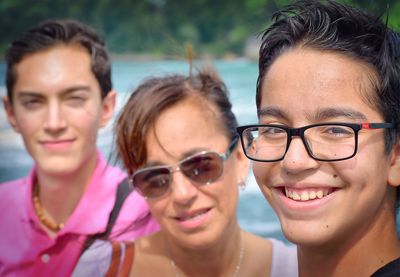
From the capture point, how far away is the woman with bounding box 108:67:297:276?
70.5 inches

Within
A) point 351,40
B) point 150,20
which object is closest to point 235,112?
point 351,40

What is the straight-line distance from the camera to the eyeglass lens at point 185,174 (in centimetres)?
179

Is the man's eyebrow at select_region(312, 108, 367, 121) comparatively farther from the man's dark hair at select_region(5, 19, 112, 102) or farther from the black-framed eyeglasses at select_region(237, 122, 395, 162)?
the man's dark hair at select_region(5, 19, 112, 102)

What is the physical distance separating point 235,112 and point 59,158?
2.45ft

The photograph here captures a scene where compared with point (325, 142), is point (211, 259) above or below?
below

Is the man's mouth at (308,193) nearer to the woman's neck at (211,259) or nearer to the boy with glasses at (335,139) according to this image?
the boy with glasses at (335,139)

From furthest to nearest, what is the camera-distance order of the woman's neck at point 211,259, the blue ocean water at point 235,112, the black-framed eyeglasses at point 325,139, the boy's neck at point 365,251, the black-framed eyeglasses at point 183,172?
the blue ocean water at point 235,112 → the woman's neck at point 211,259 → the black-framed eyeglasses at point 183,172 → the boy's neck at point 365,251 → the black-framed eyeglasses at point 325,139

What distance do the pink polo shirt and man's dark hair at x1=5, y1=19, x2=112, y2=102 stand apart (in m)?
0.46

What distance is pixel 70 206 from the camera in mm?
2330

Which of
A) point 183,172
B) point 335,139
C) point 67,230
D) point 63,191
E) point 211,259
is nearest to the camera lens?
point 335,139

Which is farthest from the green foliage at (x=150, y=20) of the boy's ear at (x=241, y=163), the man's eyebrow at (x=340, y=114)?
the man's eyebrow at (x=340, y=114)

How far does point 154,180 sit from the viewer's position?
179 cm

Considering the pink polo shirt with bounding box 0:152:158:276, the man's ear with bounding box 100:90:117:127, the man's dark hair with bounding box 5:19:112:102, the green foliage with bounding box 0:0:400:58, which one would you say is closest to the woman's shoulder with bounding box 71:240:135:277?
the pink polo shirt with bounding box 0:152:158:276

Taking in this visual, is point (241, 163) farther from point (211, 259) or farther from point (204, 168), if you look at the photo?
point (211, 259)
